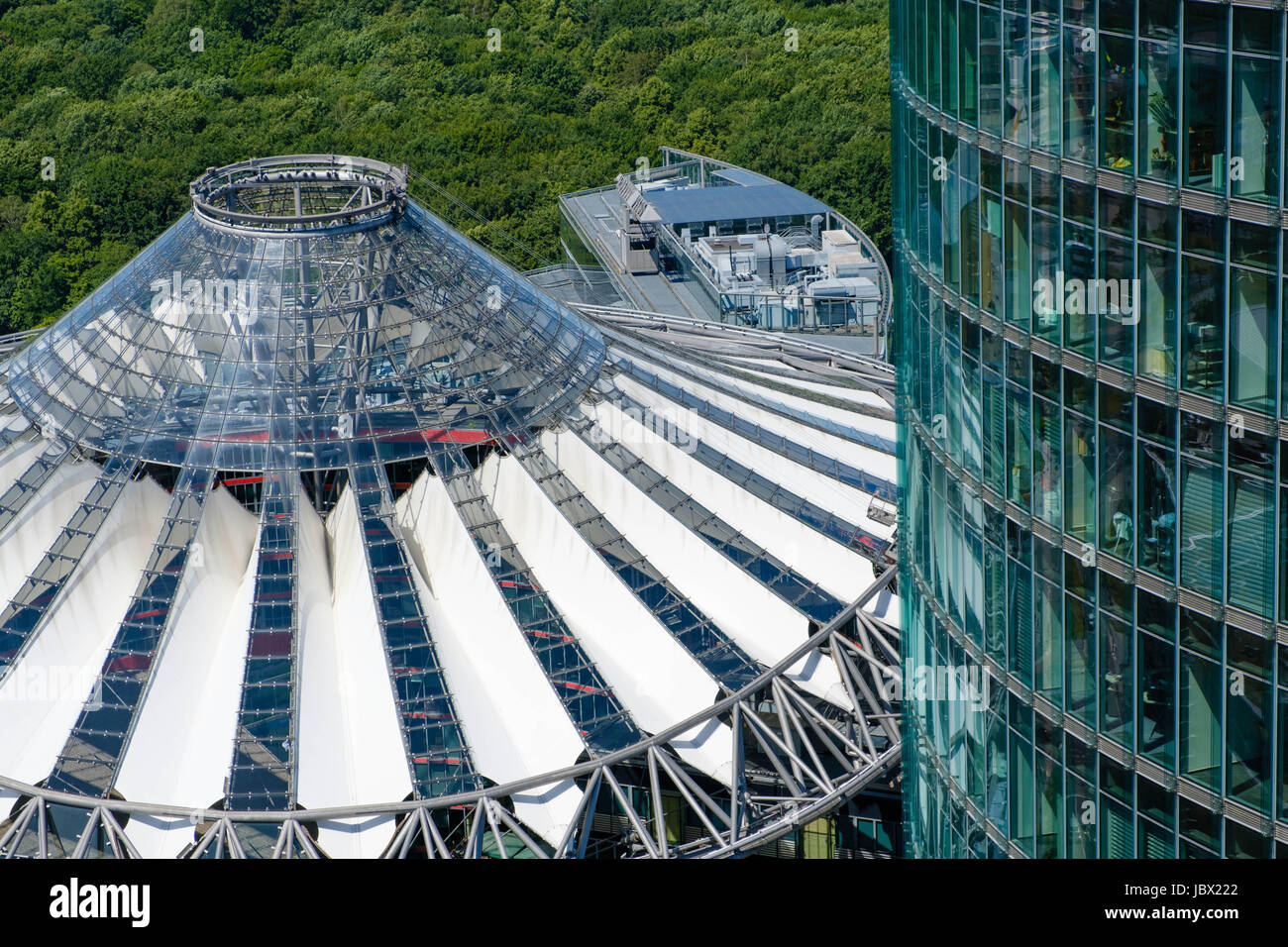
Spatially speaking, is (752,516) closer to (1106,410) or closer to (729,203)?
(1106,410)

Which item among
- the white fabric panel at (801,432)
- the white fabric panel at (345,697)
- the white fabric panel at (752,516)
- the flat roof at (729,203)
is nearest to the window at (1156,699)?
the white fabric panel at (752,516)

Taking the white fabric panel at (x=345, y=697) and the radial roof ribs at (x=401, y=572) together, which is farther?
the radial roof ribs at (x=401, y=572)

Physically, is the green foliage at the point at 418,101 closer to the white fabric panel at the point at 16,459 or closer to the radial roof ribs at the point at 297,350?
the radial roof ribs at the point at 297,350

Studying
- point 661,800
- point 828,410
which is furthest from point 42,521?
point 828,410

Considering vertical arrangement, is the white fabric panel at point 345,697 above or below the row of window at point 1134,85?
below

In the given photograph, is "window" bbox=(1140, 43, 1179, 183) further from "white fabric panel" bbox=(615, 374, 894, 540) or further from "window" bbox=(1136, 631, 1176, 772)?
"white fabric panel" bbox=(615, 374, 894, 540)
